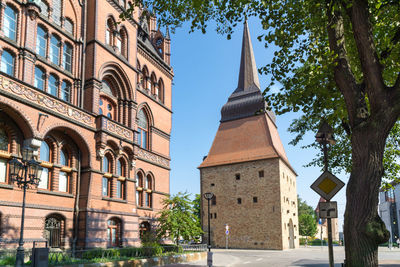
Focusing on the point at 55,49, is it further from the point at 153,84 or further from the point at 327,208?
the point at 327,208

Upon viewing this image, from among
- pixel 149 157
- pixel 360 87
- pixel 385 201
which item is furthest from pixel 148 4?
pixel 385 201

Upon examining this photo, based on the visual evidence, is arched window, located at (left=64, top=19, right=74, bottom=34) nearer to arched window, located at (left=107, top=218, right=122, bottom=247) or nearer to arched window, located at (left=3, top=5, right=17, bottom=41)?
arched window, located at (left=3, top=5, right=17, bottom=41)

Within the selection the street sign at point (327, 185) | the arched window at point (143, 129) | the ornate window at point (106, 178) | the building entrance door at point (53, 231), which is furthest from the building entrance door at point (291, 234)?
the street sign at point (327, 185)

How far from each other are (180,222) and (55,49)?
477 inches

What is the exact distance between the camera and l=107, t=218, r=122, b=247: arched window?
787 inches

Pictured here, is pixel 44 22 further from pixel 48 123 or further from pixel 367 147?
pixel 367 147

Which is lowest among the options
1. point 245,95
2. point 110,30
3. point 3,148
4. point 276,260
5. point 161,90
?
point 276,260

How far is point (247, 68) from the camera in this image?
55.4 meters

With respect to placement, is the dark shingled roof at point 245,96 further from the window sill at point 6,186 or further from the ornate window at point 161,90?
the window sill at point 6,186

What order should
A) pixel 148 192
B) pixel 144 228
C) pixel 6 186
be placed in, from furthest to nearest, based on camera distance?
pixel 148 192 → pixel 144 228 → pixel 6 186

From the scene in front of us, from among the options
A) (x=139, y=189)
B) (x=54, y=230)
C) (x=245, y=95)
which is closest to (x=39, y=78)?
(x=54, y=230)

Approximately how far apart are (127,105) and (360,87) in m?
16.9

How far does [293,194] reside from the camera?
2004 inches

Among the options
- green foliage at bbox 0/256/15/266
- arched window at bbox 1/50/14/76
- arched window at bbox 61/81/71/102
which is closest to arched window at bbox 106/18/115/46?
arched window at bbox 61/81/71/102
